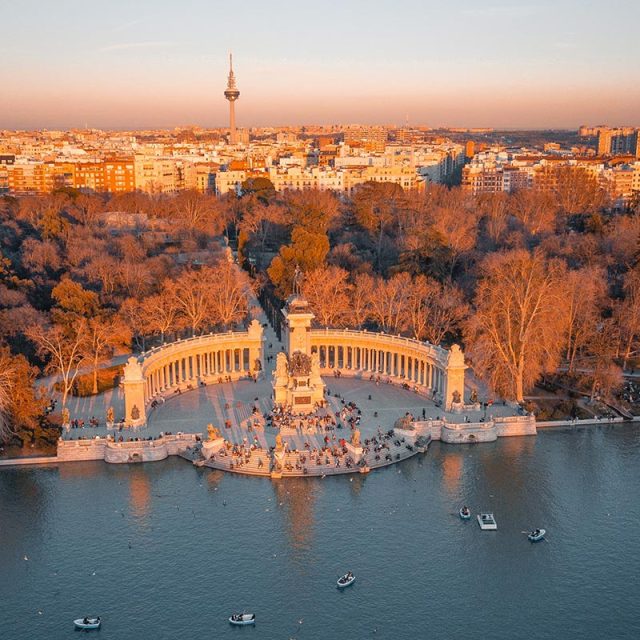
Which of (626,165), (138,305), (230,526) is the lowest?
(230,526)

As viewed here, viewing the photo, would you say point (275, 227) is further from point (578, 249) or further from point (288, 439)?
point (288, 439)

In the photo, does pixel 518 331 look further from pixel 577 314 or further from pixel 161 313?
pixel 161 313

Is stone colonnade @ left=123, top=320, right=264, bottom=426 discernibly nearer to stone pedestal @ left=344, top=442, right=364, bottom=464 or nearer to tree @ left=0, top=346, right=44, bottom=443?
tree @ left=0, top=346, right=44, bottom=443

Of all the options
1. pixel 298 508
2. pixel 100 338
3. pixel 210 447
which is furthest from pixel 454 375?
pixel 100 338

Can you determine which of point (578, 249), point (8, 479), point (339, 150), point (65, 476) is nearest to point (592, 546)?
point (65, 476)

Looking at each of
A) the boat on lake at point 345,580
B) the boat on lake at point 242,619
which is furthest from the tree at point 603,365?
the boat on lake at point 242,619

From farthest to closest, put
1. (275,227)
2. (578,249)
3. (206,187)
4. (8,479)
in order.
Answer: (206,187), (275,227), (578,249), (8,479)

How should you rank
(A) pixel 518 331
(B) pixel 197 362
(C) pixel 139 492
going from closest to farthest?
(C) pixel 139 492
(A) pixel 518 331
(B) pixel 197 362
